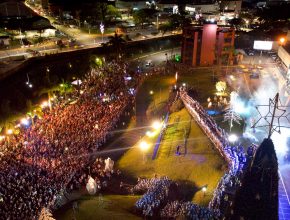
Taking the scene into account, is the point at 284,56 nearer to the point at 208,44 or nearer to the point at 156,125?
the point at 208,44

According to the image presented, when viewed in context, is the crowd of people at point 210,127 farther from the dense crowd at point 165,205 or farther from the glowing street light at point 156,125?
the dense crowd at point 165,205

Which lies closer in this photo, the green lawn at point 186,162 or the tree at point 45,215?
the tree at point 45,215

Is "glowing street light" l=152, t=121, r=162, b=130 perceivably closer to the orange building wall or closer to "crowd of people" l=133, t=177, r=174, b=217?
"crowd of people" l=133, t=177, r=174, b=217

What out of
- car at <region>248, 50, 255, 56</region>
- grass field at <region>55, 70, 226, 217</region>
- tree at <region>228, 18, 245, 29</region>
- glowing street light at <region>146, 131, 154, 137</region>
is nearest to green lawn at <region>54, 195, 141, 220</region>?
grass field at <region>55, 70, 226, 217</region>

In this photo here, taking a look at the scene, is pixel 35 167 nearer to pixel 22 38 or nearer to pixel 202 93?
pixel 202 93

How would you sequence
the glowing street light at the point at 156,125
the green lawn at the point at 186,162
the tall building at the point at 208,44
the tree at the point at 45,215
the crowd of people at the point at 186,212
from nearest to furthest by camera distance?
the crowd of people at the point at 186,212, the tree at the point at 45,215, the green lawn at the point at 186,162, the glowing street light at the point at 156,125, the tall building at the point at 208,44

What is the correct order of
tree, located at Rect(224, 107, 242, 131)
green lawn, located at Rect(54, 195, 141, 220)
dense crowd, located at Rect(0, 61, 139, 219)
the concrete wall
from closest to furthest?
green lawn, located at Rect(54, 195, 141, 220), dense crowd, located at Rect(0, 61, 139, 219), tree, located at Rect(224, 107, 242, 131), the concrete wall

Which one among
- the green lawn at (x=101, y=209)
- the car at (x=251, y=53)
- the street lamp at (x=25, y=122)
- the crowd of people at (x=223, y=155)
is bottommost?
the street lamp at (x=25, y=122)

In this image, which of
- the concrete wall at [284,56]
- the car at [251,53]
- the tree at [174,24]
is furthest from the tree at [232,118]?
the tree at [174,24]
